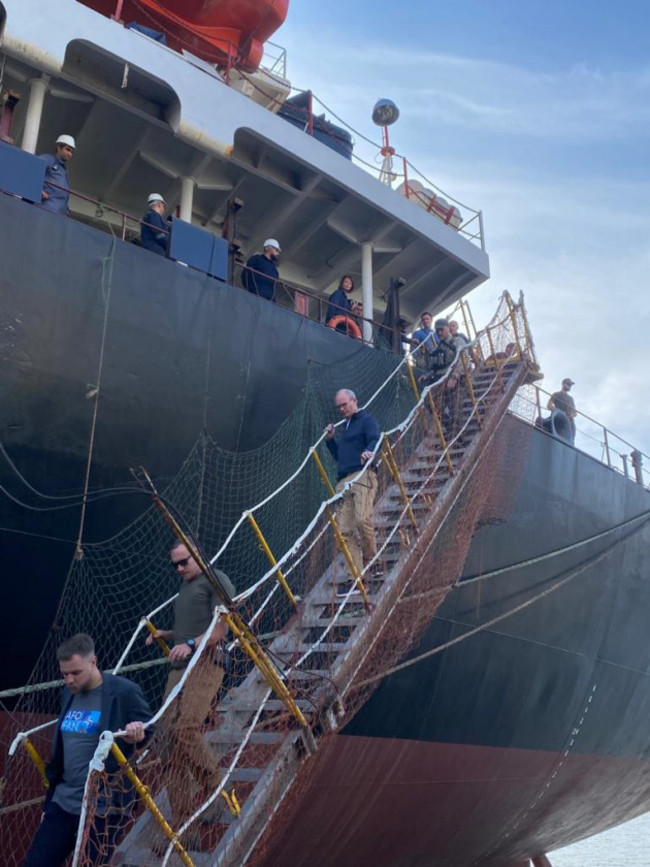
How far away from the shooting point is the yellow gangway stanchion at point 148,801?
3.12 meters

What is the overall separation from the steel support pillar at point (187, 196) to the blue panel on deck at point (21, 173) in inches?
89.7

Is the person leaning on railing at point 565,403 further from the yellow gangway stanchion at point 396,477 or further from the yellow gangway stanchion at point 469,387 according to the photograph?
the yellow gangway stanchion at point 396,477

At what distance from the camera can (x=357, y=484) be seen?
572 cm

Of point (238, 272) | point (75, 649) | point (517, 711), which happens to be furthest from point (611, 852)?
point (75, 649)

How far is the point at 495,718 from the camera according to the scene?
8320mm

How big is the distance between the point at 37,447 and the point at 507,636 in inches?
208

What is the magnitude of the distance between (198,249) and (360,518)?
8.95ft

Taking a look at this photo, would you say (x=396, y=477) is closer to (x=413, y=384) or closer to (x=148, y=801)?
(x=413, y=384)

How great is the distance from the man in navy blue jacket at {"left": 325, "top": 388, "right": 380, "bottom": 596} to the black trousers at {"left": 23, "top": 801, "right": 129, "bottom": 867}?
250cm

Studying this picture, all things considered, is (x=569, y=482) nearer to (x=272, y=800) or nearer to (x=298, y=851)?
(x=298, y=851)

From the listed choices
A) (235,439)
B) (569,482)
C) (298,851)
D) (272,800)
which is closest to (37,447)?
(235,439)

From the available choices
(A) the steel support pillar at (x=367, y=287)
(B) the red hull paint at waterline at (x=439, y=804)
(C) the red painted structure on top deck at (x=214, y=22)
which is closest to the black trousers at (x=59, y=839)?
(B) the red hull paint at waterline at (x=439, y=804)

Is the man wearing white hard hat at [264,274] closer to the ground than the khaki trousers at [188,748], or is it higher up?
higher up

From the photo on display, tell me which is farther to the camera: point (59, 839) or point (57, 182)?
point (57, 182)
